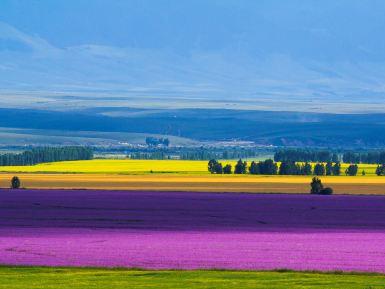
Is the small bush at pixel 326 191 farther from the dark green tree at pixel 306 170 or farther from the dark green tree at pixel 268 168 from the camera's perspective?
the dark green tree at pixel 268 168

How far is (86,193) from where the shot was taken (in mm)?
45656

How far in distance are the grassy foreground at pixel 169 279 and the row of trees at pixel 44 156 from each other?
5673 centimetres

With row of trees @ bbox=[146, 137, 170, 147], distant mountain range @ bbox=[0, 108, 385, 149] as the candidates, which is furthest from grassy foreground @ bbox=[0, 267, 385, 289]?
distant mountain range @ bbox=[0, 108, 385, 149]

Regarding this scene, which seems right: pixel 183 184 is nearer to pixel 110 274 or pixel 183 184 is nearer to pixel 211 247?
pixel 211 247

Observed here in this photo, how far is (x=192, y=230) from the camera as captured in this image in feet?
103

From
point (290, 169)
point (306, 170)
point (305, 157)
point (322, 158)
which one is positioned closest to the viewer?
point (306, 170)

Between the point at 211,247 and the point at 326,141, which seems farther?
the point at 326,141

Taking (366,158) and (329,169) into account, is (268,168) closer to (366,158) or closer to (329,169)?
(329,169)

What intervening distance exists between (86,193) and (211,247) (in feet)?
62.4

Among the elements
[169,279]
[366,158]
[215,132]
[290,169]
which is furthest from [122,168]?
[215,132]

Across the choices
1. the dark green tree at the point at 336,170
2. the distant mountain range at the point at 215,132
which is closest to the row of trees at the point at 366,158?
the dark green tree at the point at 336,170

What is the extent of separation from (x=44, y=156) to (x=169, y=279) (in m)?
62.7

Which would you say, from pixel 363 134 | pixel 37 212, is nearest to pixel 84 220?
pixel 37 212

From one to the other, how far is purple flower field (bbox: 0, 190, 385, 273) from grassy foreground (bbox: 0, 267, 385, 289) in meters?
0.88
